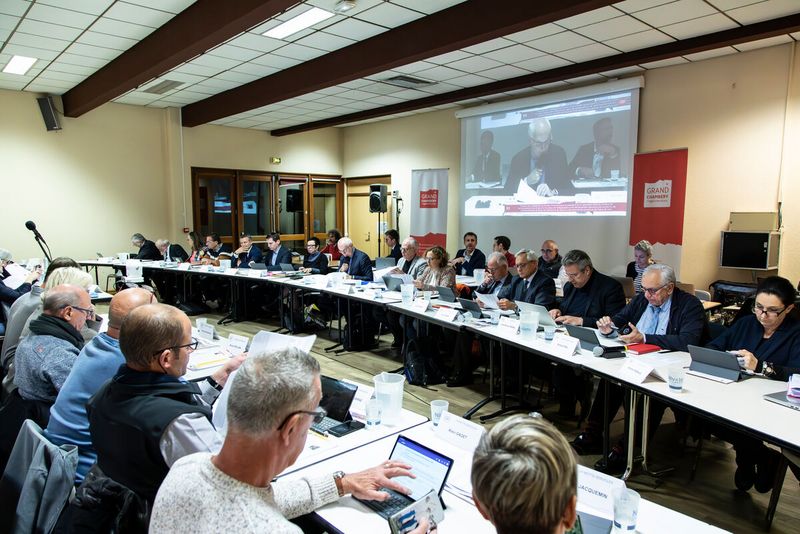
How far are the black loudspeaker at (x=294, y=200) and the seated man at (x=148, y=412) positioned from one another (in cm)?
953

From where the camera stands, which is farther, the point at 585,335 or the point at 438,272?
the point at 438,272

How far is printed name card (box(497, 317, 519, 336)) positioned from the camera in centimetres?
374

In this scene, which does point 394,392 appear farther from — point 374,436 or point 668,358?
point 668,358

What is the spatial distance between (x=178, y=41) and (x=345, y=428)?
4651 millimetres

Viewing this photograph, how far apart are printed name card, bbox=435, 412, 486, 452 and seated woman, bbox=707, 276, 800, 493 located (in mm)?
1793

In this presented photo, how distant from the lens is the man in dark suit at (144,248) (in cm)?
867

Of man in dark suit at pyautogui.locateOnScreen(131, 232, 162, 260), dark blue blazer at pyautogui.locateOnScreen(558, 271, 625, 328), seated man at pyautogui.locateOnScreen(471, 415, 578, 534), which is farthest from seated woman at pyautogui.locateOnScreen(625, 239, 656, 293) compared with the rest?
man in dark suit at pyautogui.locateOnScreen(131, 232, 162, 260)

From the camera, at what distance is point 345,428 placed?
2.08 meters

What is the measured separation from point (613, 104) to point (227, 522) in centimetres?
714

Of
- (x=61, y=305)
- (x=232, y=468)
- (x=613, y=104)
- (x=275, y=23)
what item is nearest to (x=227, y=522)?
(x=232, y=468)

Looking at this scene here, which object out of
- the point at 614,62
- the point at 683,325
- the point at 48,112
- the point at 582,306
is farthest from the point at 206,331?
the point at 48,112

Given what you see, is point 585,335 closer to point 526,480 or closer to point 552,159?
point 526,480

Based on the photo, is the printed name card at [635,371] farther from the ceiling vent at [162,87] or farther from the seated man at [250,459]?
the ceiling vent at [162,87]

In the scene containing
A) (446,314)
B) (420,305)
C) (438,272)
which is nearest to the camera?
(446,314)
